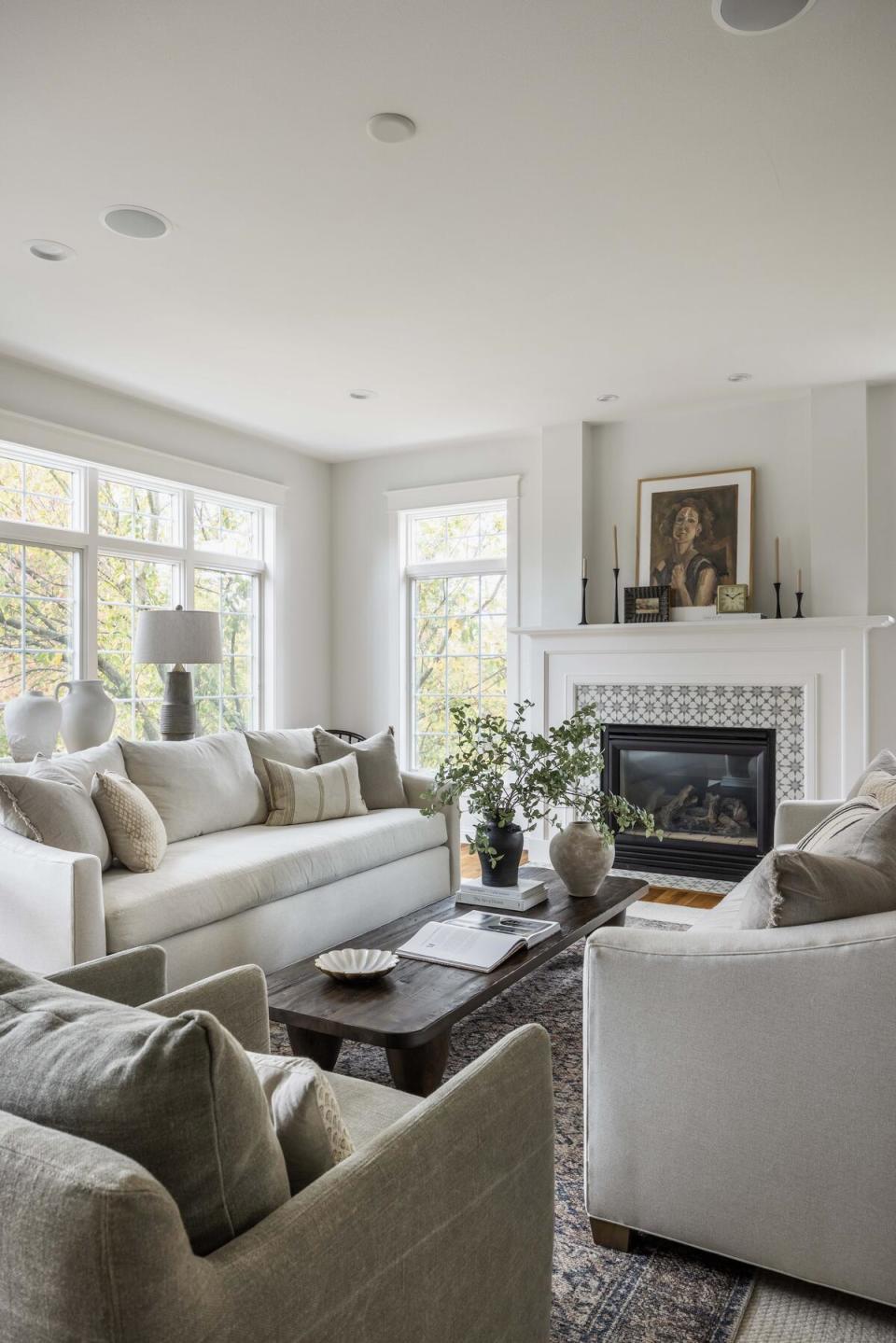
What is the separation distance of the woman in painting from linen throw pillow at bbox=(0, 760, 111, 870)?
359cm

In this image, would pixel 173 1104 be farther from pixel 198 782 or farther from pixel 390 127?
pixel 198 782

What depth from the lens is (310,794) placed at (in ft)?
13.4

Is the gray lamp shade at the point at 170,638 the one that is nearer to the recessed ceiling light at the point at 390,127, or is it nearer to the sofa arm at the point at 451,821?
the sofa arm at the point at 451,821

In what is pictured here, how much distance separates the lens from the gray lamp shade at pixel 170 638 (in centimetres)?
429

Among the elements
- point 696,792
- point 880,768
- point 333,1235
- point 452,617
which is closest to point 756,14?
point 880,768

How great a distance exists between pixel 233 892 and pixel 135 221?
2.29 meters

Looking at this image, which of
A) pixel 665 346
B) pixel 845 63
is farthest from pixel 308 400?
pixel 845 63

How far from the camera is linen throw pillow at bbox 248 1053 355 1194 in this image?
39.9 inches

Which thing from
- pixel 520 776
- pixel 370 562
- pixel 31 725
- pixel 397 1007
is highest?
pixel 370 562

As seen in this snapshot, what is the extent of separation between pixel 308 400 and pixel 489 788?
304cm

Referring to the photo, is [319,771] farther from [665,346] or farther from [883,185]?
[883,185]

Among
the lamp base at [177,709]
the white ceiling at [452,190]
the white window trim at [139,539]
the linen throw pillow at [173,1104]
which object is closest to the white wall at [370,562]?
the white window trim at [139,539]

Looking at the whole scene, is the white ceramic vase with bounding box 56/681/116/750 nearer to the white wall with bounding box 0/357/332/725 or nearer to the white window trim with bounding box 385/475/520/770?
the white wall with bounding box 0/357/332/725

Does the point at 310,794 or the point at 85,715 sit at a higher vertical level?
the point at 85,715
